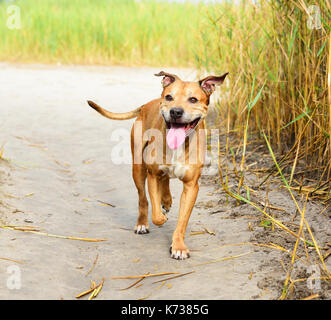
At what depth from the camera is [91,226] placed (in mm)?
4773

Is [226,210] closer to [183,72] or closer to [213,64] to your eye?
[213,64]

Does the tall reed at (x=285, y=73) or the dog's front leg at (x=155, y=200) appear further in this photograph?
the tall reed at (x=285, y=73)

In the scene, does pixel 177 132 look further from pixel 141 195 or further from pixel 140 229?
pixel 140 229

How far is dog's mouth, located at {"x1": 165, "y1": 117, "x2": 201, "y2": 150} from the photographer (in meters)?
4.02

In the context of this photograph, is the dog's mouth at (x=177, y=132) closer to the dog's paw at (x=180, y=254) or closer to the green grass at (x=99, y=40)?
the dog's paw at (x=180, y=254)

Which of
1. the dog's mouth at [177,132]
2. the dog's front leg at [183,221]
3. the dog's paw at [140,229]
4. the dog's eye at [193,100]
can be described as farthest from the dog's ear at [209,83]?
the dog's paw at [140,229]

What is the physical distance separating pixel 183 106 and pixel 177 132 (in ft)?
0.66

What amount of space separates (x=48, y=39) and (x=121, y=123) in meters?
6.85

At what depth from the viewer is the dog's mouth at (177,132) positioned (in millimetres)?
4023

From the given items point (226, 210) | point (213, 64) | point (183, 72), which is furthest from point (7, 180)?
point (183, 72)

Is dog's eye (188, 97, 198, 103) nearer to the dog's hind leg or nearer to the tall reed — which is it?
the tall reed

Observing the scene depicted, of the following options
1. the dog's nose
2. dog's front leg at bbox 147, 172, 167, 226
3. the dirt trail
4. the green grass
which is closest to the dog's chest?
dog's front leg at bbox 147, 172, 167, 226

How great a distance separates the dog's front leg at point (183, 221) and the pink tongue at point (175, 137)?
359 mm

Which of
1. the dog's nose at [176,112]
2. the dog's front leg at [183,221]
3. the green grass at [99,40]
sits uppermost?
the green grass at [99,40]
